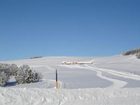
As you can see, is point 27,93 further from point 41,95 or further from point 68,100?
point 68,100

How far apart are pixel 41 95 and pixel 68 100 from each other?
131cm

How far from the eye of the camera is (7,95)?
14766 millimetres

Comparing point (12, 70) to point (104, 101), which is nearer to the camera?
point (104, 101)

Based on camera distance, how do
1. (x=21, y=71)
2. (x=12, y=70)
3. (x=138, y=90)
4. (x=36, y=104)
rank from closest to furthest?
(x=36, y=104) → (x=138, y=90) → (x=21, y=71) → (x=12, y=70)

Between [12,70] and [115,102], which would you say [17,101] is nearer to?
[115,102]

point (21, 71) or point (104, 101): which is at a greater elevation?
point (21, 71)

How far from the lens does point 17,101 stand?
14148mm

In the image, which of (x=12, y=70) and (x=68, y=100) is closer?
(x=68, y=100)

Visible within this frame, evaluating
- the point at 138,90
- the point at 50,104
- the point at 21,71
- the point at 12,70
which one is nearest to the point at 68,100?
the point at 50,104

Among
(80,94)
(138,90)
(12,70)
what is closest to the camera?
(80,94)

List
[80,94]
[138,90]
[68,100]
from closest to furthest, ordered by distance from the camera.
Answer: [68,100] → [80,94] → [138,90]

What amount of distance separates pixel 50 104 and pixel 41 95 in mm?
1389

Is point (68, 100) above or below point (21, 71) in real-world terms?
below

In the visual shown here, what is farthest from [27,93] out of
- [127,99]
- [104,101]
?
[127,99]
